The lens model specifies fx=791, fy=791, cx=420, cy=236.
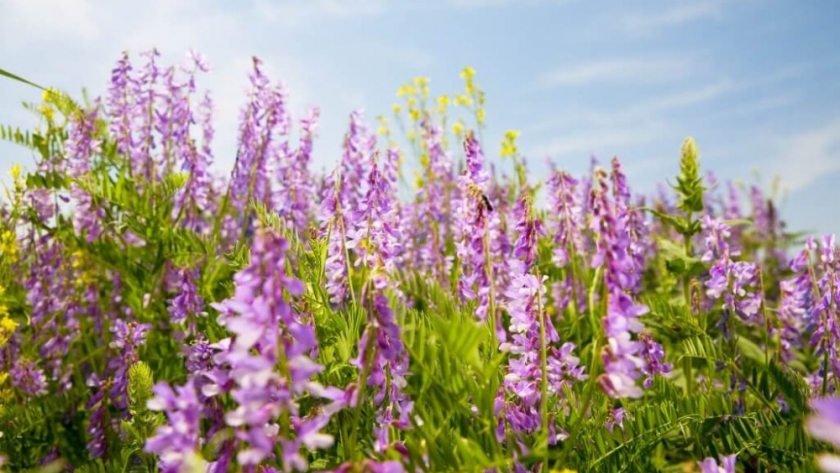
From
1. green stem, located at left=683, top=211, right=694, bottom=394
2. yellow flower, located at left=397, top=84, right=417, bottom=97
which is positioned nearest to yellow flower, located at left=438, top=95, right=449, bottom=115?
yellow flower, located at left=397, top=84, right=417, bottom=97

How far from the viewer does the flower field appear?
4.01ft

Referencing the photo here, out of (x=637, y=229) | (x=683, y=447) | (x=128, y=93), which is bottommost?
(x=683, y=447)

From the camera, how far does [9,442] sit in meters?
2.61

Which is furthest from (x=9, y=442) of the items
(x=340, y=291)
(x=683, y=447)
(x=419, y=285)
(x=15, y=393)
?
(x=683, y=447)

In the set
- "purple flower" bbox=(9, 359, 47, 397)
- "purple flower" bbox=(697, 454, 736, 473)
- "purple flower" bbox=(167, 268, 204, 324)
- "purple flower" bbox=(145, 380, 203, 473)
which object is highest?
"purple flower" bbox=(167, 268, 204, 324)

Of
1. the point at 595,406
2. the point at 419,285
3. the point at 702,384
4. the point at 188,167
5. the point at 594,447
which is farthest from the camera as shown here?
the point at 188,167

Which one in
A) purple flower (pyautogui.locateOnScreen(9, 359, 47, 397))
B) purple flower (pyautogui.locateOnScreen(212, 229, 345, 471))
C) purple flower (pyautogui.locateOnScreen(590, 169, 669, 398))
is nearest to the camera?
purple flower (pyautogui.locateOnScreen(212, 229, 345, 471))

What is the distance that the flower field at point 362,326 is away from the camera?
1.22m

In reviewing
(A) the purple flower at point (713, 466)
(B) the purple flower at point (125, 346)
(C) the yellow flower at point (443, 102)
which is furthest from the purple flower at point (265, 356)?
(C) the yellow flower at point (443, 102)

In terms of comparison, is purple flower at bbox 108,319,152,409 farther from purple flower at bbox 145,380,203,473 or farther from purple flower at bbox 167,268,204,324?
purple flower at bbox 145,380,203,473

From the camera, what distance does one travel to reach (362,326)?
6.78 feet

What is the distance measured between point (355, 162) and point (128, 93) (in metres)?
1.29

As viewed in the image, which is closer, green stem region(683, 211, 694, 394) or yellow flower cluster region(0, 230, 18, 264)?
green stem region(683, 211, 694, 394)

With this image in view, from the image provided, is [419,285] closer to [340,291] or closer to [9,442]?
[340,291]
